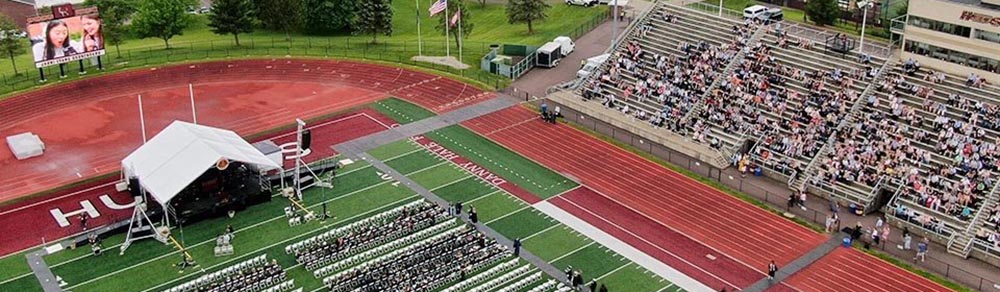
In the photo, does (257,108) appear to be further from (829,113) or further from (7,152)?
(829,113)

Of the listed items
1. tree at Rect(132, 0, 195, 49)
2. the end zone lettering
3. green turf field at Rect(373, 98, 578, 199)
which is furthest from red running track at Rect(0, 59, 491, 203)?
tree at Rect(132, 0, 195, 49)

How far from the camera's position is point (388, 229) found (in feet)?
166

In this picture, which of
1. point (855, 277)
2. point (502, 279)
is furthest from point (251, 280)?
point (855, 277)

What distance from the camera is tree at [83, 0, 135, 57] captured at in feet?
275

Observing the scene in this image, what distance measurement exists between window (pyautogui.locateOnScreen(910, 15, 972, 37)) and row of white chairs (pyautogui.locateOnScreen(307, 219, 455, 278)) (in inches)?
1234

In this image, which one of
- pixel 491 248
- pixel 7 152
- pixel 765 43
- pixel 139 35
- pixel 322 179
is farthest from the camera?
pixel 139 35

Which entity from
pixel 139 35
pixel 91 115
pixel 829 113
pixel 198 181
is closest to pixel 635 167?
pixel 829 113

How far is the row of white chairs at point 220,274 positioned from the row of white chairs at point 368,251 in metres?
2.58

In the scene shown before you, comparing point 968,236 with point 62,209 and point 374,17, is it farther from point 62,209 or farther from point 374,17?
point 374,17

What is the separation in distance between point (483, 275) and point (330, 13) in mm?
50541

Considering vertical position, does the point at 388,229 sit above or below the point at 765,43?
below

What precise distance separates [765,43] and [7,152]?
165 feet

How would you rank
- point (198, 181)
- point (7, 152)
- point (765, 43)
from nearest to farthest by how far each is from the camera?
1. point (198, 181)
2. point (7, 152)
3. point (765, 43)

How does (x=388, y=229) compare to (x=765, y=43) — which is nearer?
(x=388, y=229)
